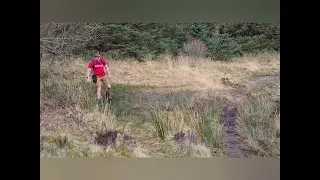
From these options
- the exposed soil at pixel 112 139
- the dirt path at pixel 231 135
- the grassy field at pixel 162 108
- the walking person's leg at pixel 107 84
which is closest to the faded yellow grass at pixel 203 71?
the grassy field at pixel 162 108

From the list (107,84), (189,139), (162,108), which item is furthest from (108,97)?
(189,139)

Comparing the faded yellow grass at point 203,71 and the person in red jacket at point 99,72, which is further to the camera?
the person in red jacket at point 99,72

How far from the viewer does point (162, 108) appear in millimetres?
5602

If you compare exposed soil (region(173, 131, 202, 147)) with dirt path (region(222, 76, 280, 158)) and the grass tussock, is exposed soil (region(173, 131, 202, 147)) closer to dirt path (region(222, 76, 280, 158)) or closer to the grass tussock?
dirt path (region(222, 76, 280, 158))

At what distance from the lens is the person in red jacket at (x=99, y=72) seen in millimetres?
5715

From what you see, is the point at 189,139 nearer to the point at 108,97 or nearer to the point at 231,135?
the point at 231,135

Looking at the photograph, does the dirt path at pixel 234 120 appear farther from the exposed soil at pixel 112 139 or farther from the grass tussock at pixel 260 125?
the exposed soil at pixel 112 139

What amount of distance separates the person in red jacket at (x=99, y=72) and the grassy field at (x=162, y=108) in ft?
0.23
